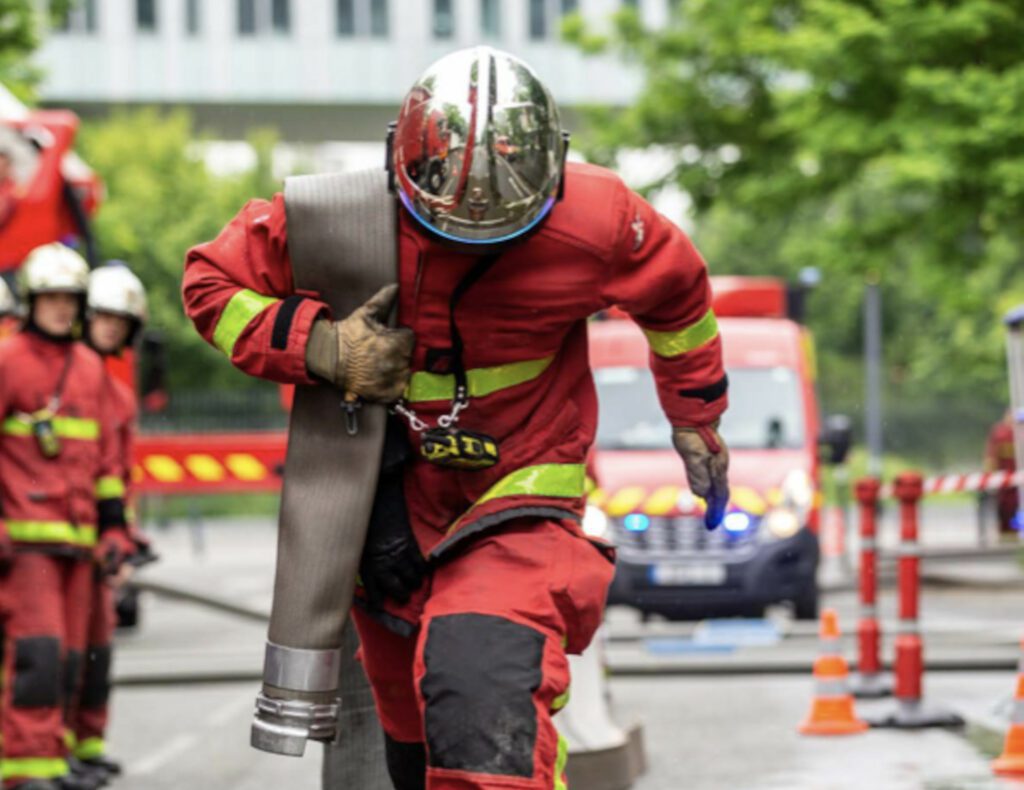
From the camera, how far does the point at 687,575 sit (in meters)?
14.5

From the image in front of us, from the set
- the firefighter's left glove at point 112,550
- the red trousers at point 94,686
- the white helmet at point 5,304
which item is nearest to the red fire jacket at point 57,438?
the firefighter's left glove at point 112,550

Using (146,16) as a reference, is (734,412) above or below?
below

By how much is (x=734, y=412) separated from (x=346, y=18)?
42099mm

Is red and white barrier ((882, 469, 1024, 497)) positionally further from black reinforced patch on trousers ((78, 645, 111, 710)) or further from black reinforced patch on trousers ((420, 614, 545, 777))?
black reinforced patch on trousers ((420, 614, 545, 777))

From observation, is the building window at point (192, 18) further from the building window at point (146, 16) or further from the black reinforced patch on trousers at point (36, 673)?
the black reinforced patch on trousers at point (36, 673)

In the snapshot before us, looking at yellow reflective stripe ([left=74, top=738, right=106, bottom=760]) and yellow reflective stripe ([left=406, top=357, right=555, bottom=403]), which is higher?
yellow reflective stripe ([left=406, top=357, right=555, bottom=403])

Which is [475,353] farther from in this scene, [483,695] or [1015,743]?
[1015,743]

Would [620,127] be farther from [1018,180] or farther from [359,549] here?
[359,549]

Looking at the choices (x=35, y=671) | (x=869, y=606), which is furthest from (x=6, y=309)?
(x=869, y=606)

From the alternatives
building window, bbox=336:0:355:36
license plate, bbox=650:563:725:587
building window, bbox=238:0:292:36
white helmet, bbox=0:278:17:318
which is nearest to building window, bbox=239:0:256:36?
building window, bbox=238:0:292:36

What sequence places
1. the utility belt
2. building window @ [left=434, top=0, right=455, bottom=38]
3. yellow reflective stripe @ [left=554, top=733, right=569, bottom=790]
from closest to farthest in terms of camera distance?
1. yellow reflective stripe @ [left=554, top=733, right=569, bottom=790]
2. the utility belt
3. building window @ [left=434, top=0, right=455, bottom=38]

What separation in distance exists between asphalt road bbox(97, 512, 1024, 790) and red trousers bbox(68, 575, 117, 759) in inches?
8.6

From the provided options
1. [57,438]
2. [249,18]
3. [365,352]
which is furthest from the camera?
[249,18]

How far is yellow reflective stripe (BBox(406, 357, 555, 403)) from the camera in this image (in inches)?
183
